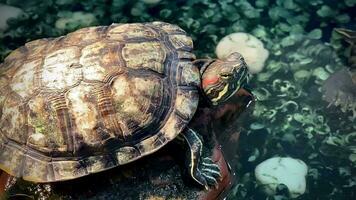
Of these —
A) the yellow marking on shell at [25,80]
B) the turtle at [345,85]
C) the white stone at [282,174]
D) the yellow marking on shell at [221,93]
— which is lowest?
the white stone at [282,174]

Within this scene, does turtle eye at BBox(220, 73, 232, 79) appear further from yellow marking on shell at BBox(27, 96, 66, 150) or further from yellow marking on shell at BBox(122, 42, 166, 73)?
yellow marking on shell at BBox(27, 96, 66, 150)

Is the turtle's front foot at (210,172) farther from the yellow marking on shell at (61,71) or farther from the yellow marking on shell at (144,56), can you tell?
the yellow marking on shell at (61,71)

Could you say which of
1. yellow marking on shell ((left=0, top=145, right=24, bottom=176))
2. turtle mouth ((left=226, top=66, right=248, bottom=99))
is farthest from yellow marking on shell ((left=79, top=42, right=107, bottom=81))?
turtle mouth ((left=226, top=66, right=248, bottom=99))

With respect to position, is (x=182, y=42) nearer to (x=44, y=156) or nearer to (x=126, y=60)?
(x=126, y=60)

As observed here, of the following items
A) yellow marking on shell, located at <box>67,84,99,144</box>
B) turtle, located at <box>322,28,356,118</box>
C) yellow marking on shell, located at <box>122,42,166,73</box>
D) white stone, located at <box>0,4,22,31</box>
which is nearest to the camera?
yellow marking on shell, located at <box>67,84,99,144</box>

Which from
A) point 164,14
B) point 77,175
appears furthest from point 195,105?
point 164,14

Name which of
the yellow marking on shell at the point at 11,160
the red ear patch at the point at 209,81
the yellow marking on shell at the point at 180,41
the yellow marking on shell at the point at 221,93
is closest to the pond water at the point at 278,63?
the yellow marking on shell at the point at 11,160
